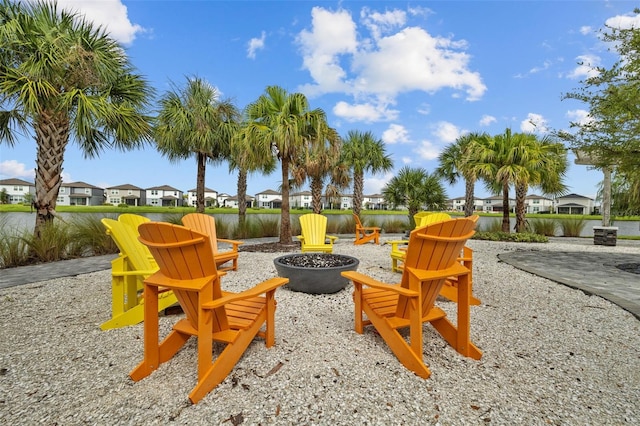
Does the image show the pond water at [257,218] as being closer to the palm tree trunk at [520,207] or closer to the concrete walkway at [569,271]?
the palm tree trunk at [520,207]

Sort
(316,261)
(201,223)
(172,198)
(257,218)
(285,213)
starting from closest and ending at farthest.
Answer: (316,261) → (201,223) → (285,213) → (257,218) → (172,198)

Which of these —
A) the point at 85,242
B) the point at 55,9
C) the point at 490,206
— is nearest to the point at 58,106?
the point at 55,9

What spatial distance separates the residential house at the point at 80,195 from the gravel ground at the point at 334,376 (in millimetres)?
80186

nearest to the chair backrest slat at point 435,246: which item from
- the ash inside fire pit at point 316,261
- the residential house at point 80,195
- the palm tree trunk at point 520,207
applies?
the ash inside fire pit at point 316,261

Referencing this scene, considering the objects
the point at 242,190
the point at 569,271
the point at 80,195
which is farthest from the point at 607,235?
the point at 80,195

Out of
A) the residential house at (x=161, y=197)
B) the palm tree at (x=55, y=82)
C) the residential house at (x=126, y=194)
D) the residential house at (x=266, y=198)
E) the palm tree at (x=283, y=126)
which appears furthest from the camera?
the residential house at (x=266, y=198)

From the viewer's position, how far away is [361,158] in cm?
1596

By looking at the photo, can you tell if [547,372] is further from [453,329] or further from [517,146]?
[517,146]

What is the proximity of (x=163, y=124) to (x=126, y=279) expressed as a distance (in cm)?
1058

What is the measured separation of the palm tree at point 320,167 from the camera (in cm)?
921

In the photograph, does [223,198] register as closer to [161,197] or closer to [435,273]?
[161,197]

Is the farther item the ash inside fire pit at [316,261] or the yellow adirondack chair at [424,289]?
the ash inside fire pit at [316,261]

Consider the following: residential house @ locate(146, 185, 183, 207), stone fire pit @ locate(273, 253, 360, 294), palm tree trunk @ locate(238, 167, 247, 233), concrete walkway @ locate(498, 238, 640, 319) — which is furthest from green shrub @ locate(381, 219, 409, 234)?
residential house @ locate(146, 185, 183, 207)

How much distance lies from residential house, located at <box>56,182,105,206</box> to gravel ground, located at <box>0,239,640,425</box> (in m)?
80.2
